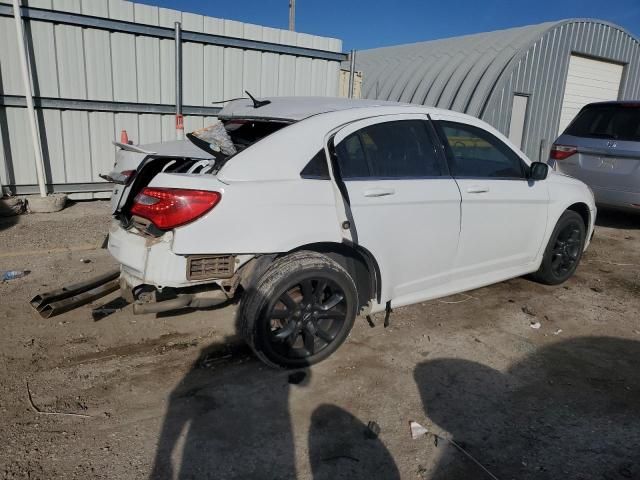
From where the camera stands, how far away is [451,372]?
133 inches

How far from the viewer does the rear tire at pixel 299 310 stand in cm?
305

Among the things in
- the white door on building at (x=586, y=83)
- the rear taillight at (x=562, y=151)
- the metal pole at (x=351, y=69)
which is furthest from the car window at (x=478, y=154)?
the white door on building at (x=586, y=83)

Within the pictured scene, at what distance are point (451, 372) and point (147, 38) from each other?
720cm

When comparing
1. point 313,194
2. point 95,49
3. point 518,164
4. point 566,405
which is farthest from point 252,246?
point 95,49

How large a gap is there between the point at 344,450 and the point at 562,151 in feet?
21.9

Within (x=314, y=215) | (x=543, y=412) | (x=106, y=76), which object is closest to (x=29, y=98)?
(x=106, y=76)

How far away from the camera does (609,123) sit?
7.32m

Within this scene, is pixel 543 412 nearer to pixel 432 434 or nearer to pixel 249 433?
pixel 432 434

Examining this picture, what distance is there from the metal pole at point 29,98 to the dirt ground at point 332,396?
3298 millimetres

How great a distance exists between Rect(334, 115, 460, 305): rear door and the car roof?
0.81ft

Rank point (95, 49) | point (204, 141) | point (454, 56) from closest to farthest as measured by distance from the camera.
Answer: point (204, 141) < point (95, 49) < point (454, 56)

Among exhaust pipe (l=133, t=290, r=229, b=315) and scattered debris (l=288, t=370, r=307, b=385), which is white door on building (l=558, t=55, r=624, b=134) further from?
exhaust pipe (l=133, t=290, r=229, b=315)

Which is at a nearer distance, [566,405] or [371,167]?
[566,405]

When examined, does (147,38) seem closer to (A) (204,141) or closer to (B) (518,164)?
(A) (204,141)
